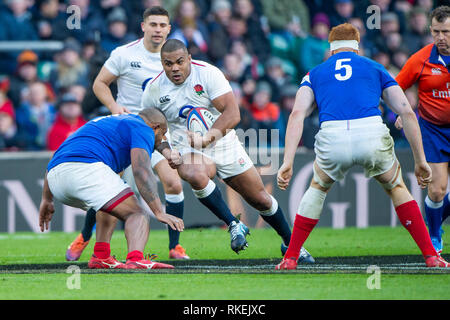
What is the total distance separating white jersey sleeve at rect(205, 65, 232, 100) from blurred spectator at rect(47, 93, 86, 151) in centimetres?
518

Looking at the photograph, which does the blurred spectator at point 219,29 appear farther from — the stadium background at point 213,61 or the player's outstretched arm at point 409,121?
the player's outstretched arm at point 409,121

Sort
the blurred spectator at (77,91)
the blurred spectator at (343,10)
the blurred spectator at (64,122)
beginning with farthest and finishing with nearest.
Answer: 1. the blurred spectator at (343,10)
2. the blurred spectator at (77,91)
3. the blurred spectator at (64,122)

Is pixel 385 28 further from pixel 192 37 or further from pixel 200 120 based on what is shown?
pixel 200 120

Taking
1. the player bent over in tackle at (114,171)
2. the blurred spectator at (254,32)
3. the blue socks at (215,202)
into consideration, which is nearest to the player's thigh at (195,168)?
the blue socks at (215,202)

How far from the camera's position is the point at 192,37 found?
1435cm

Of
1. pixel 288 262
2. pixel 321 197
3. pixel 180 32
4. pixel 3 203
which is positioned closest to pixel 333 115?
pixel 321 197

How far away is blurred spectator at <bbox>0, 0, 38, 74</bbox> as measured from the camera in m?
14.4

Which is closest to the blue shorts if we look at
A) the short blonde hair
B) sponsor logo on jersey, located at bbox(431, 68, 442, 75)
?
sponsor logo on jersey, located at bbox(431, 68, 442, 75)

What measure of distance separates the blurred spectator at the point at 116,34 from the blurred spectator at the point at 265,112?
7.55 feet

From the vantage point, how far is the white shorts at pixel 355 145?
6.59 metres

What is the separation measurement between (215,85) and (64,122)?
17.7ft

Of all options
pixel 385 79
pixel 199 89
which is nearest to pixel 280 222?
pixel 199 89

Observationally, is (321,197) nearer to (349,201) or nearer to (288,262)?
(288,262)

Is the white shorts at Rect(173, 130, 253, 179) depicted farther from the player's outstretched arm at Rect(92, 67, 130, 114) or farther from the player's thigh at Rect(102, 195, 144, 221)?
the player's thigh at Rect(102, 195, 144, 221)
